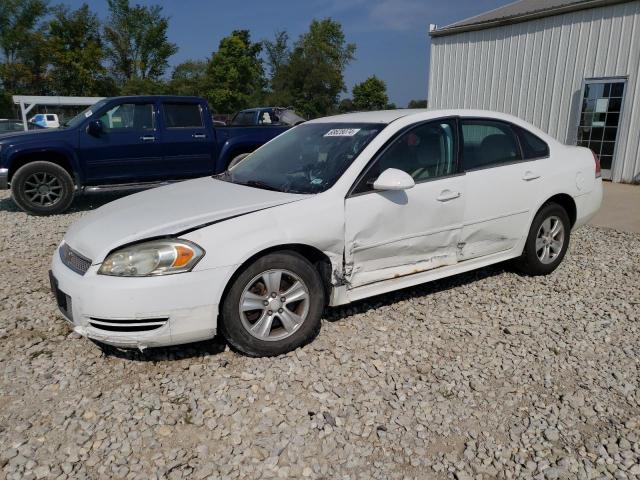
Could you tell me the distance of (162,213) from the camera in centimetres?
330

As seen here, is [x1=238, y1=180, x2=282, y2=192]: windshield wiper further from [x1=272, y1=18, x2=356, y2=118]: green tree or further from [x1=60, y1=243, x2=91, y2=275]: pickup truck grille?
[x1=272, y1=18, x2=356, y2=118]: green tree

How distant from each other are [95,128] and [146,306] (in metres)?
5.91

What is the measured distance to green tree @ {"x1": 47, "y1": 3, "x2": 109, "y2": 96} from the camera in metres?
38.1

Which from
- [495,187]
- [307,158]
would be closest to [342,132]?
[307,158]

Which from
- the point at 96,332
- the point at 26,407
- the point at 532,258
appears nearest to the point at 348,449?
the point at 96,332

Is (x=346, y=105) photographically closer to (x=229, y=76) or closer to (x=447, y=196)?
(x=229, y=76)

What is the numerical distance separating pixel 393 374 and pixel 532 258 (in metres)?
2.26

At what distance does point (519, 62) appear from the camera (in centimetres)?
1258

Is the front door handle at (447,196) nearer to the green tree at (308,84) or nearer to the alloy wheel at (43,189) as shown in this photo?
the alloy wheel at (43,189)

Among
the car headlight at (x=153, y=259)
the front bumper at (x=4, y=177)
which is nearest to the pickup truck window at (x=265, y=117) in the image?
the front bumper at (x=4, y=177)

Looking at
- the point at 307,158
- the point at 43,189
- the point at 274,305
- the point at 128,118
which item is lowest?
the point at 274,305

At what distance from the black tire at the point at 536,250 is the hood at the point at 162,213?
2.41m

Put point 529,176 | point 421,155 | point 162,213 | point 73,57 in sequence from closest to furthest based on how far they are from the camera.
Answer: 1. point 162,213
2. point 421,155
3. point 529,176
4. point 73,57

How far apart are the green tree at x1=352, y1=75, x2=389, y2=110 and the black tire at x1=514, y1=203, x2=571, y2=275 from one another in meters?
64.8
